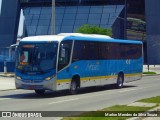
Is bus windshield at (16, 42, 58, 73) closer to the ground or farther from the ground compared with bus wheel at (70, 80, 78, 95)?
farther from the ground

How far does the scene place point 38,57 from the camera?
22750 millimetres

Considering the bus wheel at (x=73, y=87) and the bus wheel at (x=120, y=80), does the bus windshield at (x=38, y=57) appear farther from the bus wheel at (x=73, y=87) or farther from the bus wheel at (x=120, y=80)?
the bus wheel at (x=120, y=80)

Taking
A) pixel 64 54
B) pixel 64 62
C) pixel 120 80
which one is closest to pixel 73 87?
pixel 64 62

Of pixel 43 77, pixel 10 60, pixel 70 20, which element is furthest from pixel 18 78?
pixel 70 20

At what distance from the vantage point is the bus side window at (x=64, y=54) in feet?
75.3

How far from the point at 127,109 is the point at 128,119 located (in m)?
2.75

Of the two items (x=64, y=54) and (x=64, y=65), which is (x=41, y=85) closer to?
(x=64, y=65)

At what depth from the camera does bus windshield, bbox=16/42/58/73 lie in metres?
22.7

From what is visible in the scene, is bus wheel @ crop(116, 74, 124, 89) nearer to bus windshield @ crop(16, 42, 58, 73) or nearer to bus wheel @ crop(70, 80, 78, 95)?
bus wheel @ crop(70, 80, 78, 95)

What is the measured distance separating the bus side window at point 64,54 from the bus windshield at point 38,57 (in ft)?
1.18

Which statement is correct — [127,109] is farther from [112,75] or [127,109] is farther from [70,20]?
[70,20]

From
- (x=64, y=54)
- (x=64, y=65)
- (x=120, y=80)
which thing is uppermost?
(x=64, y=54)

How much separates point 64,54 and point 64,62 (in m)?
0.40

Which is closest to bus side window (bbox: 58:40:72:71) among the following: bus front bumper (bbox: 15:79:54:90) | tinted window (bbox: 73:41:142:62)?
tinted window (bbox: 73:41:142:62)
